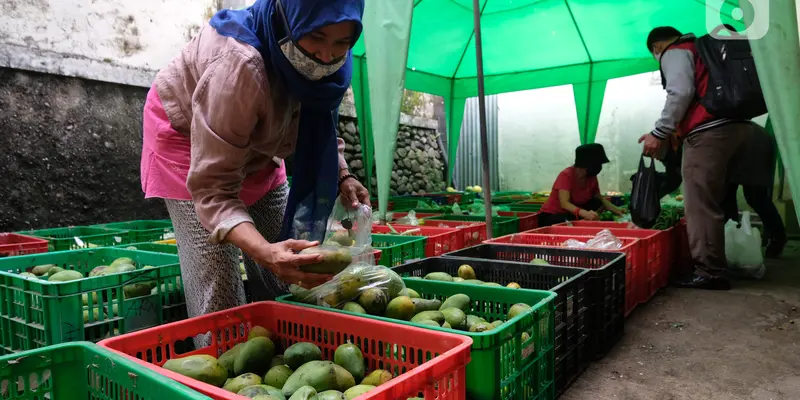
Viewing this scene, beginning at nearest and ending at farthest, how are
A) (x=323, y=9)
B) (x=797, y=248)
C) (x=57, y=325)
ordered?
(x=323, y=9), (x=57, y=325), (x=797, y=248)

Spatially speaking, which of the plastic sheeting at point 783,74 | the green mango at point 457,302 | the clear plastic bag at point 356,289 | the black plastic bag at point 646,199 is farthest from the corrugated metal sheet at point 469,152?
the clear plastic bag at point 356,289

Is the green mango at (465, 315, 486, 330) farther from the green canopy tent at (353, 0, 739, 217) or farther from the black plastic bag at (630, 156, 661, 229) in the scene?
the green canopy tent at (353, 0, 739, 217)

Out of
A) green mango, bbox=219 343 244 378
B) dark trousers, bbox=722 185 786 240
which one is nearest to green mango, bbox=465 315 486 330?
green mango, bbox=219 343 244 378

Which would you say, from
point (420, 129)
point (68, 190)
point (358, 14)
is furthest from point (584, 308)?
point (420, 129)

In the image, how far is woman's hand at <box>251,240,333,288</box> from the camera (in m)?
1.24

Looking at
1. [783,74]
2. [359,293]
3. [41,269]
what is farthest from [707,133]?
[41,269]

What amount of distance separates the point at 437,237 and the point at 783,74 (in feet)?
6.63

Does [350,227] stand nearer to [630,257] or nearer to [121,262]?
[121,262]

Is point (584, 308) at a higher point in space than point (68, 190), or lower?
lower

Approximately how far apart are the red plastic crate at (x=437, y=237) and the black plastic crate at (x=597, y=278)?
418 mm

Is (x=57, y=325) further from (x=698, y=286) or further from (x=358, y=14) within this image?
(x=698, y=286)

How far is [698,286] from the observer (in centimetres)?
Answer: 368

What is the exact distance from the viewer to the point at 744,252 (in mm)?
3957

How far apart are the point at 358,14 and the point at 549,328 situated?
120 cm
